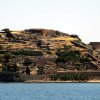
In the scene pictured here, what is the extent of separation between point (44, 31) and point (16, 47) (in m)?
17.6

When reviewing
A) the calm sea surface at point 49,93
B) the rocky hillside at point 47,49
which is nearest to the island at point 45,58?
the rocky hillside at point 47,49

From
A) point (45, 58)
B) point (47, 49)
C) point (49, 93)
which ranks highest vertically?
point (47, 49)

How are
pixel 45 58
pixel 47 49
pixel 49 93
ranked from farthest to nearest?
1. pixel 47 49
2. pixel 45 58
3. pixel 49 93

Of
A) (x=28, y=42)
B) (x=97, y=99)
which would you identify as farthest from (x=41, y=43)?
(x=97, y=99)

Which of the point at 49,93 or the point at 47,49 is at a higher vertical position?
the point at 47,49

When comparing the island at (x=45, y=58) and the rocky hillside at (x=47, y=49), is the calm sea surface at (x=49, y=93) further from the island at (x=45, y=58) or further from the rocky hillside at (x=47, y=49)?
the rocky hillside at (x=47, y=49)

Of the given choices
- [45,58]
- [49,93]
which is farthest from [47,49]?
[49,93]

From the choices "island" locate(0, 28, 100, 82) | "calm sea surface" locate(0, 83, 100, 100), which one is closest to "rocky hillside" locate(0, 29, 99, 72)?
"island" locate(0, 28, 100, 82)

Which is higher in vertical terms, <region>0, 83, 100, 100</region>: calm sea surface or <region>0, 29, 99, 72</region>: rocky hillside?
<region>0, 29, 99, 72</region>: rocky hillside

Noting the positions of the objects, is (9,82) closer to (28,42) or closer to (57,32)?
(28,42)

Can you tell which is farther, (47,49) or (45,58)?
(47,49)

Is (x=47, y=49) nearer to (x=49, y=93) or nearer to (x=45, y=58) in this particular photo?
(x=45, y=58)

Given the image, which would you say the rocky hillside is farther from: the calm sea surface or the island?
the calm sea surface

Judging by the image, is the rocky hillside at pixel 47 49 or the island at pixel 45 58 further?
the rocky hillside at pixel 47 49
